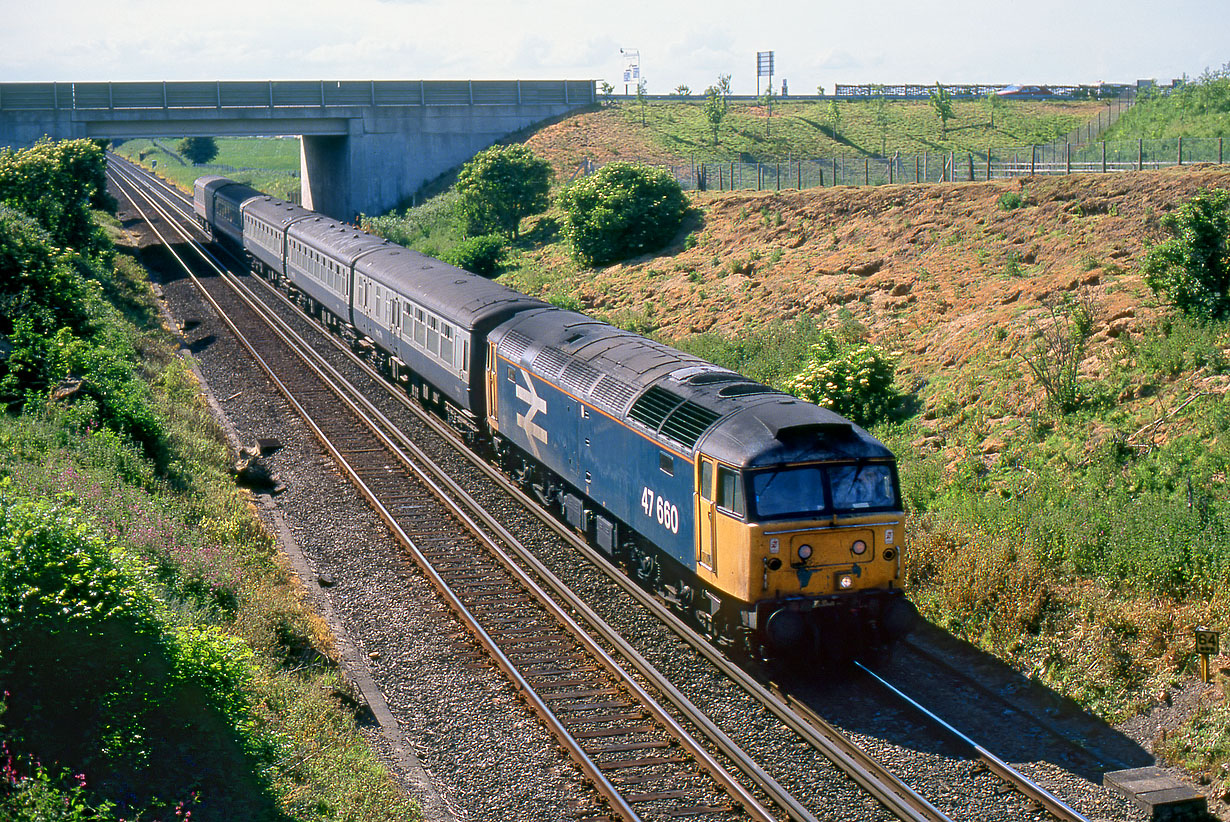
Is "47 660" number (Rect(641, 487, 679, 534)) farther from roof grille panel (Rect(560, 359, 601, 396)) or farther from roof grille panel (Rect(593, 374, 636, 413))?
roof grille panel (Rect(560, 359, 601, 396))

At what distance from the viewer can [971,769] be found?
10.6 metres

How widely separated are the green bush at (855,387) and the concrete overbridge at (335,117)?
45528 millimetres

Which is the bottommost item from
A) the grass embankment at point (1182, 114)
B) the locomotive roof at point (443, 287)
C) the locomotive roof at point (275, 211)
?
the locomotive roof at point (443, 287)

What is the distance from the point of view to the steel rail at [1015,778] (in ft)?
31.8

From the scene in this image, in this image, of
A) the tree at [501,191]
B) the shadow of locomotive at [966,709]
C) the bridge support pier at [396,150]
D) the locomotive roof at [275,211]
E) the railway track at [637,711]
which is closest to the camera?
the railway track at [637,711]

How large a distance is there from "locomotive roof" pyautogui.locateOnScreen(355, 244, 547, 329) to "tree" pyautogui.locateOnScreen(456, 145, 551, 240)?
1768 cm

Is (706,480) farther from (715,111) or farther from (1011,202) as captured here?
(715,111)

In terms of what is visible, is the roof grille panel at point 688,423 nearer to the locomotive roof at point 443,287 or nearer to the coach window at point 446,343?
the locomotive roof at point 443,287

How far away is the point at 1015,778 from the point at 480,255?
115ft

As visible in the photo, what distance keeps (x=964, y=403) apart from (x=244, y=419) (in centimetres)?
1634

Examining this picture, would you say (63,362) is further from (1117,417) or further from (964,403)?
(1117,417)

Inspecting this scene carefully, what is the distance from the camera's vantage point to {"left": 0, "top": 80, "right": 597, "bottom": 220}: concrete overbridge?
2175 inches

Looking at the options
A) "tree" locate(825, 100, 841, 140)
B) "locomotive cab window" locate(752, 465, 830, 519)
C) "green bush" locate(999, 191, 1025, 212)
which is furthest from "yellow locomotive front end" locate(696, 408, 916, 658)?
"tree" locate(825, 100, 841, 140)

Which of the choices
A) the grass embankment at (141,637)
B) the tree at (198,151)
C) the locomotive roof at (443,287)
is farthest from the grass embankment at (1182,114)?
the tree at (198,151)
